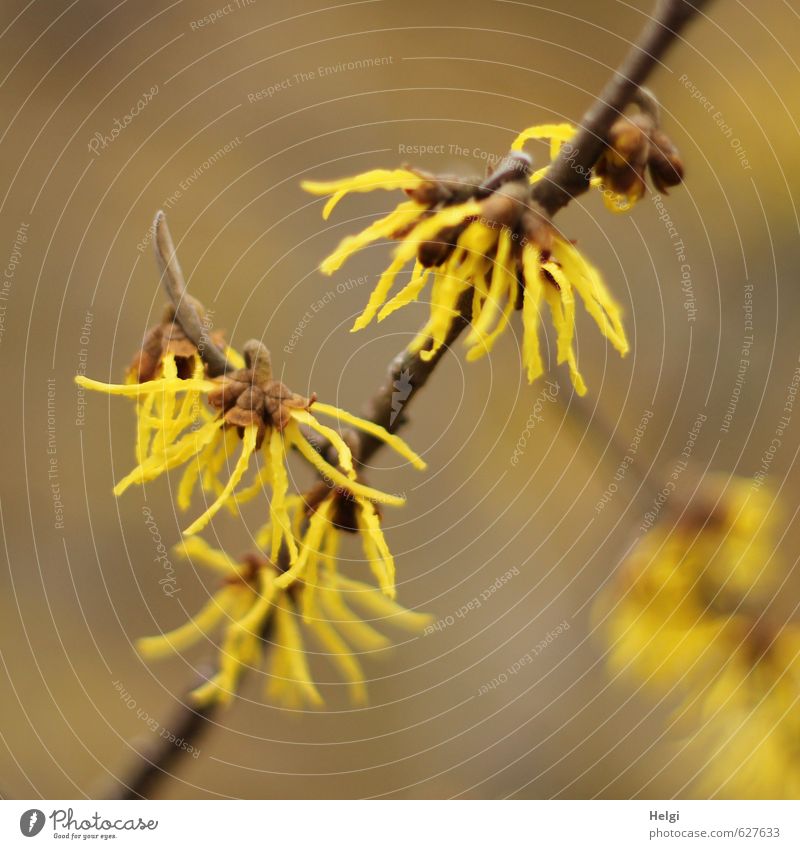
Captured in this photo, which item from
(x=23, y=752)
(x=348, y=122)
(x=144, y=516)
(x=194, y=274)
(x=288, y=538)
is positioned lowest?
(x=23, y=752)

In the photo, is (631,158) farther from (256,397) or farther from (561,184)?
(256,397)

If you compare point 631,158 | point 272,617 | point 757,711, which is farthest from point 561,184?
point 757,711

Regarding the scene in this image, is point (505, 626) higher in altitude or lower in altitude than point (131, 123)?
lower

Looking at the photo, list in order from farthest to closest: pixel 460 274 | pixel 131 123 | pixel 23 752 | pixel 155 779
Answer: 1. pixel 131 123
2. pixel 23 752
3. pixel 155 779
4. pixel 460 274

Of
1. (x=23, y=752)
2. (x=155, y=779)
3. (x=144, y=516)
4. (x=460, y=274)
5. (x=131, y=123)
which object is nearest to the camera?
(x=460, y=274)
